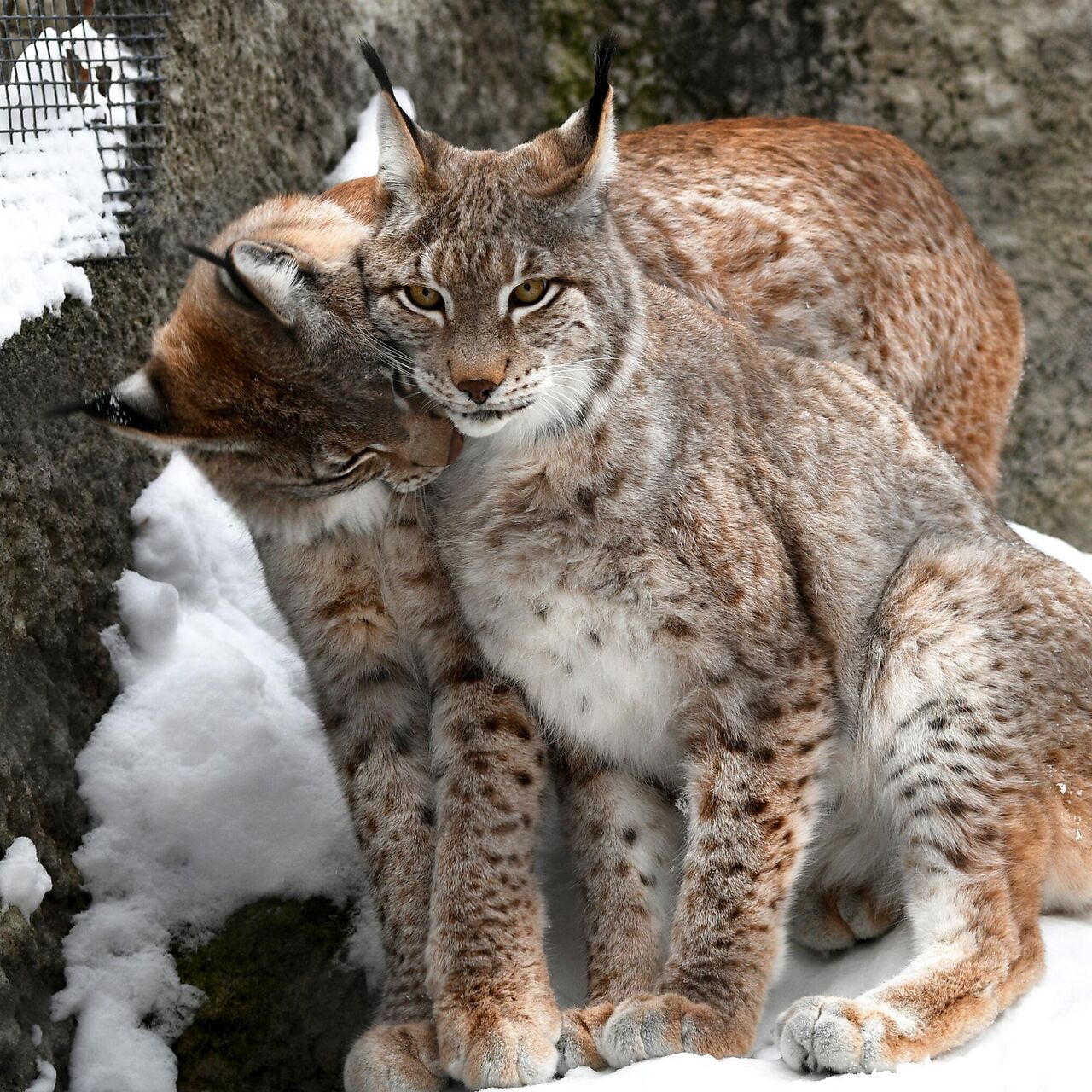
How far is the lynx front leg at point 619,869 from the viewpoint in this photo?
3541mm

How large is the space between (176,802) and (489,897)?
110 cm

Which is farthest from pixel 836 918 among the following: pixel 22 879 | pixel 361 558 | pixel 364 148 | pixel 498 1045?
pixel 364 148

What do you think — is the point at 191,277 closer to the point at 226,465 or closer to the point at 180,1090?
the point at 226,465

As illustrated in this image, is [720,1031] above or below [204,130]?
below

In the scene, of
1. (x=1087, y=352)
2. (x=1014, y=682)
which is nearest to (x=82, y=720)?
(x=1014, y=682)

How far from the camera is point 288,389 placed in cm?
339

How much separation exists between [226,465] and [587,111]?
118cm

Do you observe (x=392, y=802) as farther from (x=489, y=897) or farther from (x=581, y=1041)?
(x=581, y=1041)

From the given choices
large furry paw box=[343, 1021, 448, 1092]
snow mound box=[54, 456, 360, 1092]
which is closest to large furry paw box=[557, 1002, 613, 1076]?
large furry paw box=[343, 1021, 448, 1092]

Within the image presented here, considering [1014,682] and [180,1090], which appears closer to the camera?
[1014,682]

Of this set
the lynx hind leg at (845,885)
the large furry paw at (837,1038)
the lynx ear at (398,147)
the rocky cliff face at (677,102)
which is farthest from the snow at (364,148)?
the large furry paw at (837,1038)

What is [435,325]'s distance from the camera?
128 inches

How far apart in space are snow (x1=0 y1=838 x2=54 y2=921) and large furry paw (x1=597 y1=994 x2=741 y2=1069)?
1380mm

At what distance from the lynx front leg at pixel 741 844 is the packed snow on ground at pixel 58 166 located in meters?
2.12
